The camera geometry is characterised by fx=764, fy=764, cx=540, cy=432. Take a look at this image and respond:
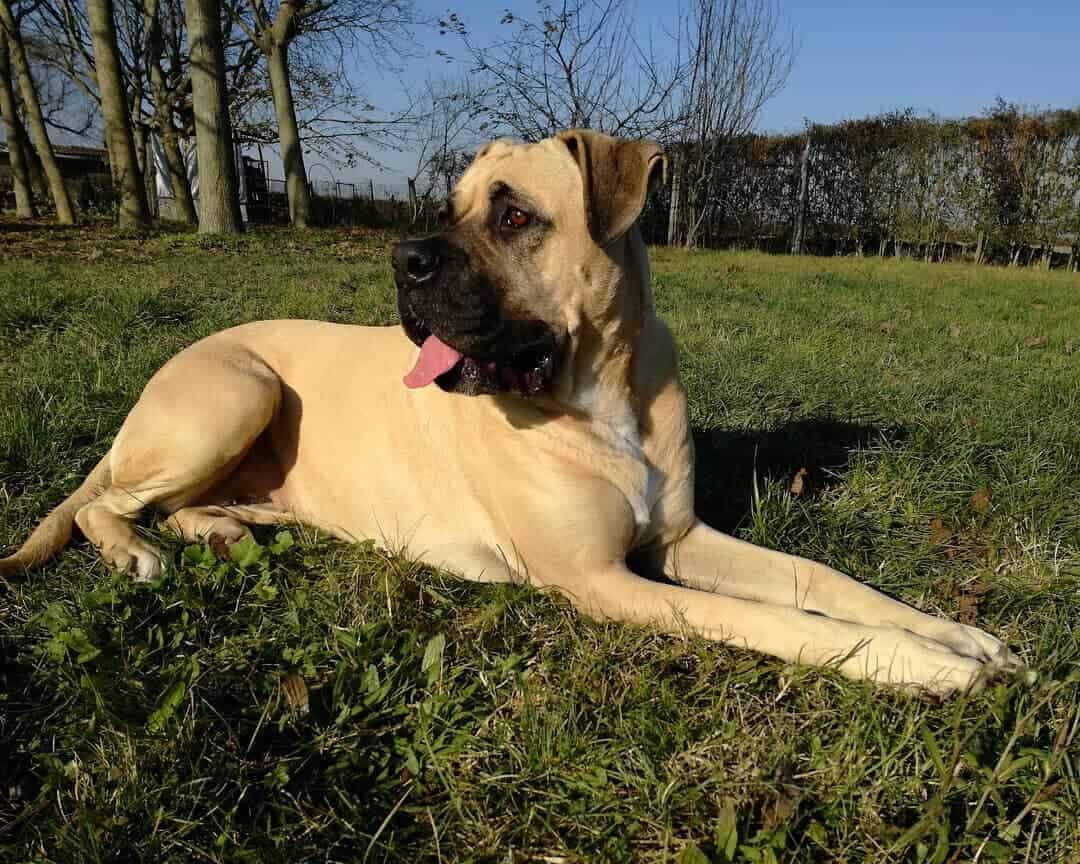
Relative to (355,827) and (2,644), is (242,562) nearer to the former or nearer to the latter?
(2,644)

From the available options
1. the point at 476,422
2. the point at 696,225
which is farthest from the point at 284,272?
the point at 696,225

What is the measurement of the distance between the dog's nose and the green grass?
37.6 inches

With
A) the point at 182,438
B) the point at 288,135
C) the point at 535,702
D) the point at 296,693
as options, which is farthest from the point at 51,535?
the point at 288,135

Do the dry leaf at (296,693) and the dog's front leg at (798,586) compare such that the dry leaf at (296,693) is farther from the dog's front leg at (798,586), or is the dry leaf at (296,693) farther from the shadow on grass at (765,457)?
the shadow on grass at (765,457)

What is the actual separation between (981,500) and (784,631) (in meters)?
1.41

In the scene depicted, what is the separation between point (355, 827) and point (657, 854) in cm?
59

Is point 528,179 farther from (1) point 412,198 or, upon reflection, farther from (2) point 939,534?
(1) point 412,198

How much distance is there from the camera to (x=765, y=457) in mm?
3527

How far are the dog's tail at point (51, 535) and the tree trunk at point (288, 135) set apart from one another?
48.5ft

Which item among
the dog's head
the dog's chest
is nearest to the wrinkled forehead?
the dog's head

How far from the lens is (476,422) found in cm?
268

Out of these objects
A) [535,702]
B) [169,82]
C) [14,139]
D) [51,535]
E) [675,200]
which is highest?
[169,82]

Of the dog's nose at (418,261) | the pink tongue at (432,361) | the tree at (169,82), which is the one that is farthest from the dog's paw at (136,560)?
the tree at (169,82)

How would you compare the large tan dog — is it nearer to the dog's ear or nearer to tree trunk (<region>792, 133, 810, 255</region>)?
the dog's ear
